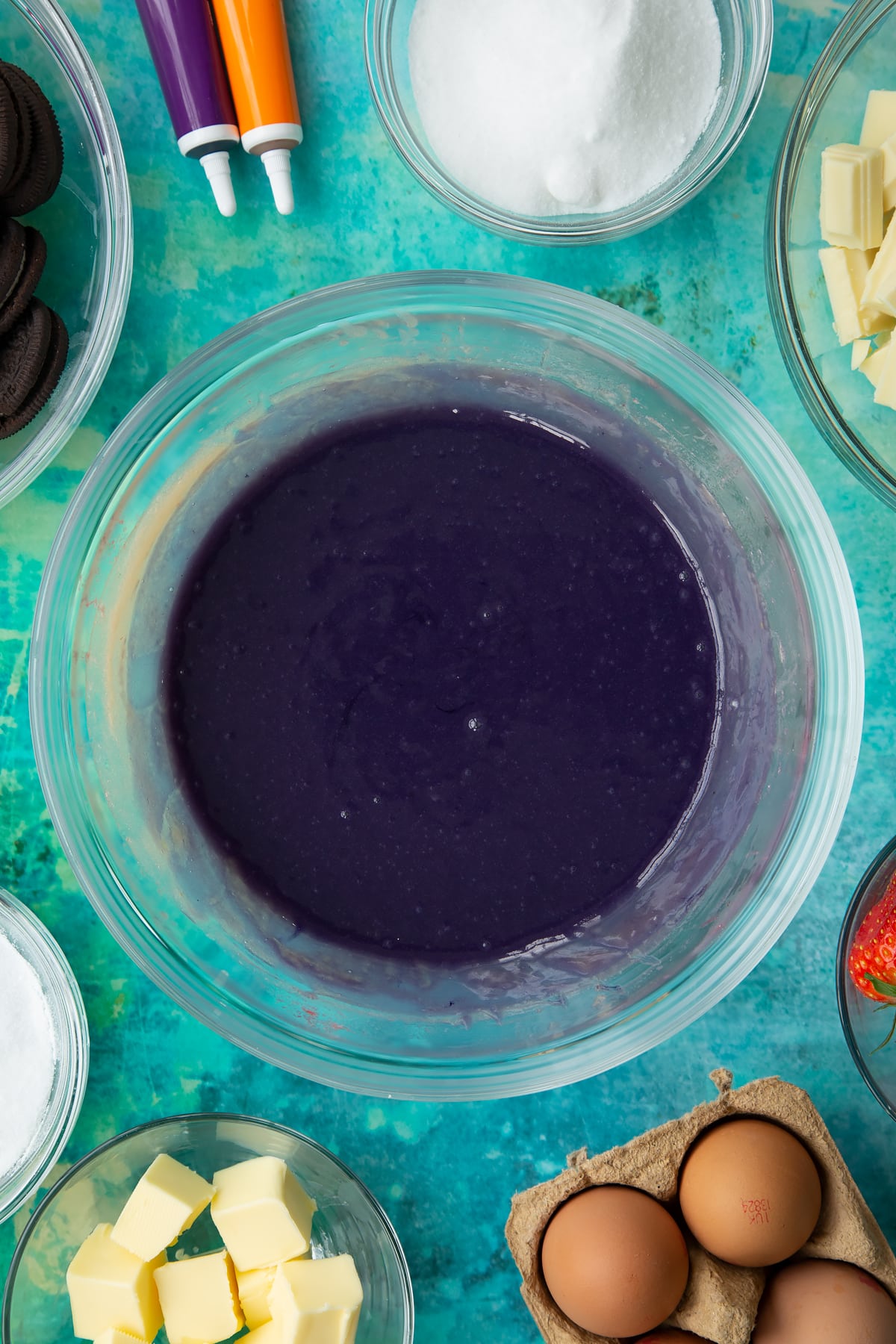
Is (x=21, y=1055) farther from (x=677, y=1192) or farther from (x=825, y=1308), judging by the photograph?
(x=825, y=1308)

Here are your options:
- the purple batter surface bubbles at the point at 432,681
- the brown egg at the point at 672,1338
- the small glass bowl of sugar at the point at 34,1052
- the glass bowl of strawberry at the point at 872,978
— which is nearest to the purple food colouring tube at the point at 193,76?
the purple batter surface bubbles at the point at 432,681

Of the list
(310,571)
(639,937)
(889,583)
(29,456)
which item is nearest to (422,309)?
(310,571)

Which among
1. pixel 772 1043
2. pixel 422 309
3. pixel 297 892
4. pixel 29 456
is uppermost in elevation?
pixel 422 309

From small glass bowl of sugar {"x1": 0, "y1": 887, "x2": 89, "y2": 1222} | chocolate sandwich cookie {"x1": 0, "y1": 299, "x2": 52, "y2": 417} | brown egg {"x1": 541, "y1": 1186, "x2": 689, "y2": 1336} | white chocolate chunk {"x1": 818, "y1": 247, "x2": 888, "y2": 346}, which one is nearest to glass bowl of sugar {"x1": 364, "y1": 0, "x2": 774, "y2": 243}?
white chocolate chunk {"x1": 818, "y1": 247, "x2": 888, "y2": 346}

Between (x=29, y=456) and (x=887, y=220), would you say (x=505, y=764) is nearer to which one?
(x=29, y=456)

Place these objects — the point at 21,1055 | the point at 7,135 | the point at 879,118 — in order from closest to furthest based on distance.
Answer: the point at 7,135, the point at 879,118, the point at 21,1055

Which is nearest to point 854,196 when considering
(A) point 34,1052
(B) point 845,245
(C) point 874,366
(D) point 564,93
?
(B) point 845,245
